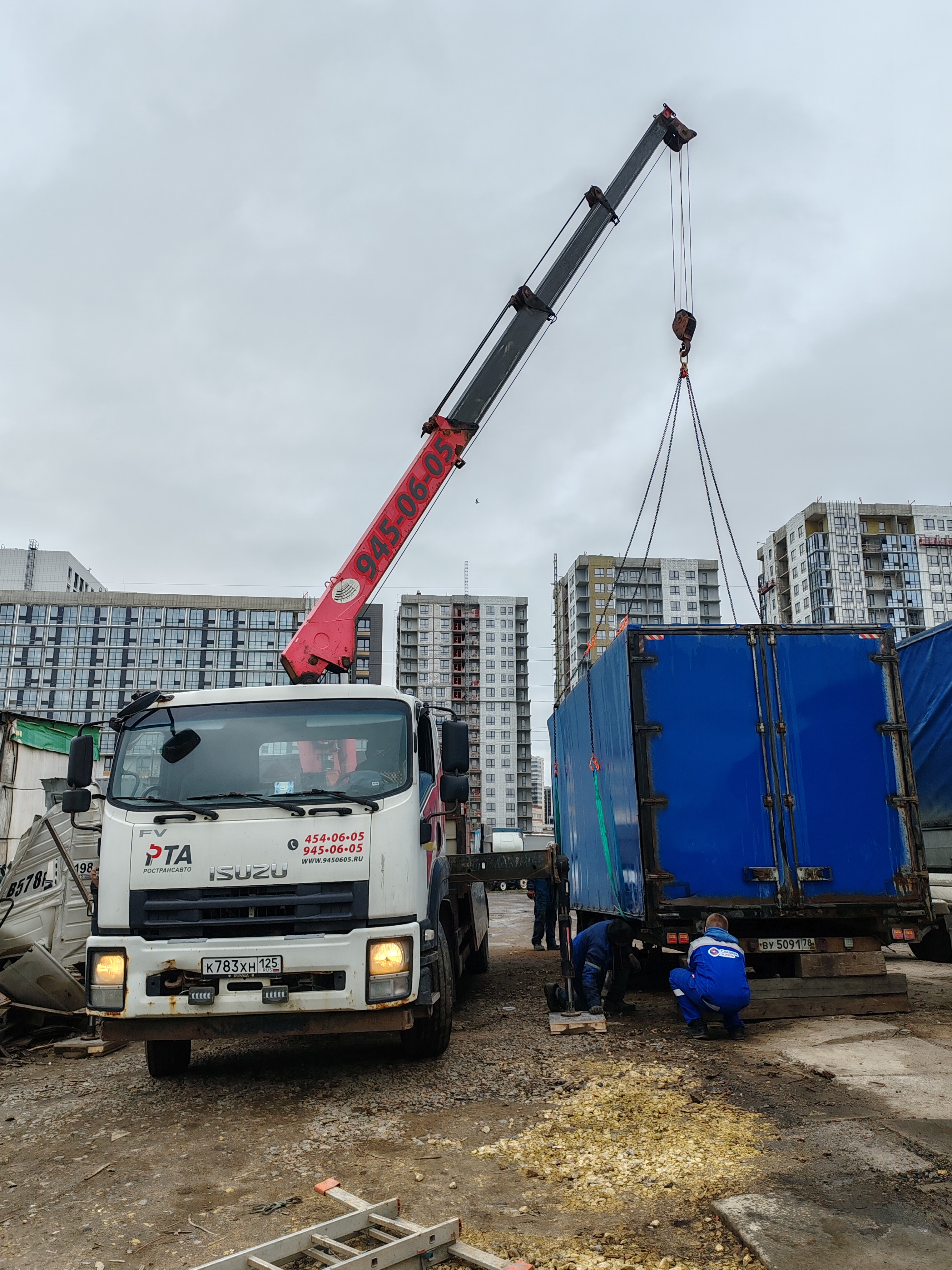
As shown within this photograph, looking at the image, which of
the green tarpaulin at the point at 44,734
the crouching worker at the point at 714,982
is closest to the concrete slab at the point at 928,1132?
the crouching worker at the point at 714,982

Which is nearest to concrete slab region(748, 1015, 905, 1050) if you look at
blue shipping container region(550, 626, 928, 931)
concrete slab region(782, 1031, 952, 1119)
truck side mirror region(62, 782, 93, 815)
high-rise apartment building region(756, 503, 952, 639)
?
concrete slab region(782, 1031, 952, 1119)

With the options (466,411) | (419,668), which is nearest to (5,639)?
(419,668)

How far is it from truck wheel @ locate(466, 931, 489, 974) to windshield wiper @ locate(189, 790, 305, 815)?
5.78 m

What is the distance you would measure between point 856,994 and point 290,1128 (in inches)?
203

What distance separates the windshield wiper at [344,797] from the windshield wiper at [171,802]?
575mm

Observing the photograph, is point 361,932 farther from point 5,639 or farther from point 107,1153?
point 5,639

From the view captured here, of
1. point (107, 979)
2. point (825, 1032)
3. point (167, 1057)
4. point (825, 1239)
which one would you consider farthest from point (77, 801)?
point (825, 1032)

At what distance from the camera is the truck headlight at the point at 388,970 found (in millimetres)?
5484

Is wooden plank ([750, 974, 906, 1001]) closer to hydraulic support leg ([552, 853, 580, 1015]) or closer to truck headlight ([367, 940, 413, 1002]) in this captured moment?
hydraulic support leg ([552, 853, 580, 1015])

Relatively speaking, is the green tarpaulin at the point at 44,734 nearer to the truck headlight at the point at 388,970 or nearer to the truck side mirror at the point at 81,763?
the truck side mirror at the point at 81,763

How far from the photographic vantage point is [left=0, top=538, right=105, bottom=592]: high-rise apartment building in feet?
403

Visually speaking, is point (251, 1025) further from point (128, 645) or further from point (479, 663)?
point (128, 645)

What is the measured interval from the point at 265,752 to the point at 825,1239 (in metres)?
4.13

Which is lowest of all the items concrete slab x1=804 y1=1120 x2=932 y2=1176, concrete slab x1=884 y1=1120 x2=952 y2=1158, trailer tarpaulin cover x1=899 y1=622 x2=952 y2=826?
concrete slab x1=804 y1=1120 x2=932 y2=1176
